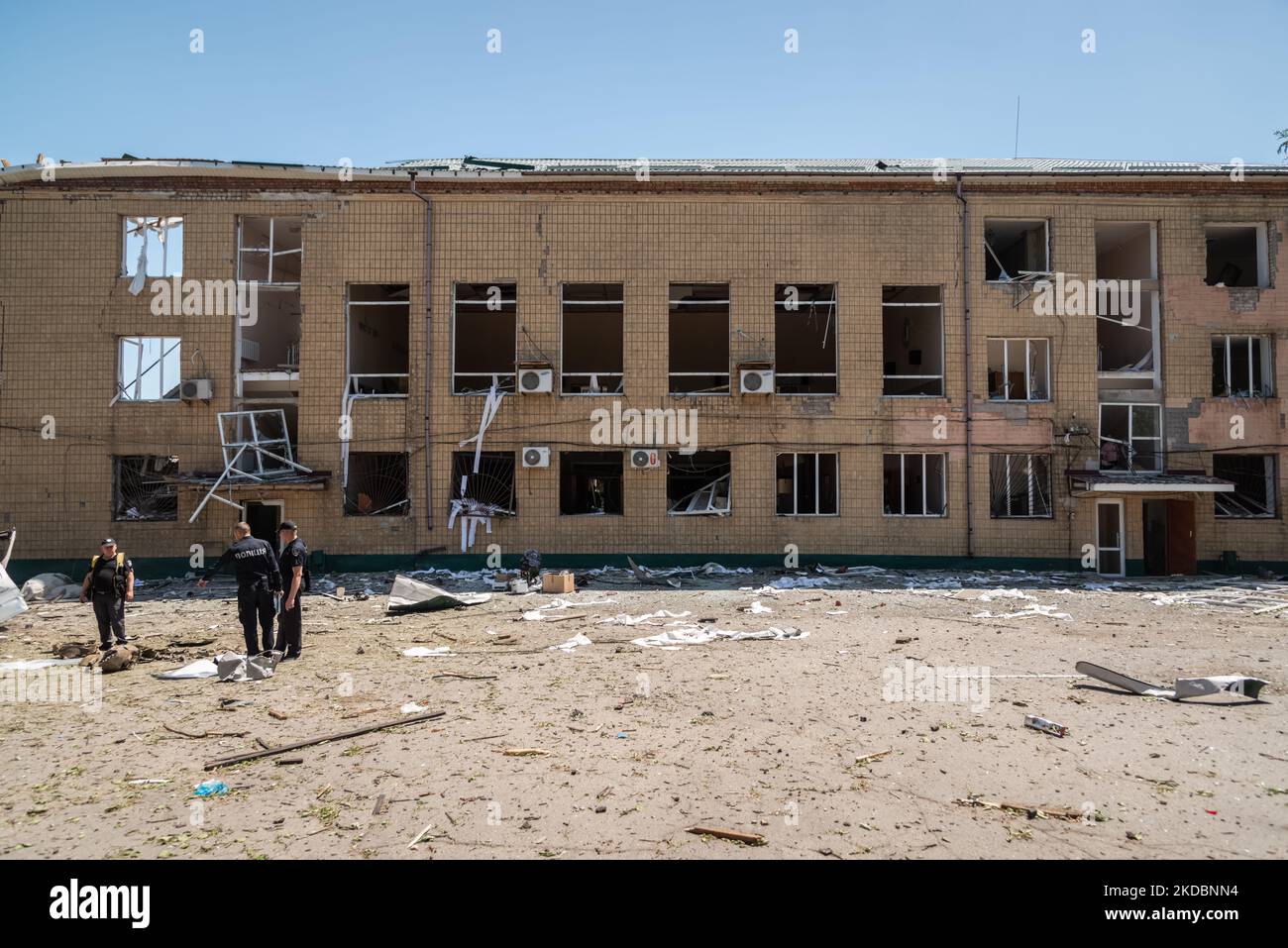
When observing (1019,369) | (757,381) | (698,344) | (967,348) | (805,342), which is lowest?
(757,381)

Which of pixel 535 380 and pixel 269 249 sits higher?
pixel 269 249

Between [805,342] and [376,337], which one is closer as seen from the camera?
[376,337]

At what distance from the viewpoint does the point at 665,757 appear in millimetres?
5324

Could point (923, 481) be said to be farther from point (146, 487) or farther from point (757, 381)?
point (146, 487)

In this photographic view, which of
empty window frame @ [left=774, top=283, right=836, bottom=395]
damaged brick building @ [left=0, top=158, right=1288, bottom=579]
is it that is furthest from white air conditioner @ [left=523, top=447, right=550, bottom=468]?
empty window frame @ [left=774, top=283, right=836, bottom=395]

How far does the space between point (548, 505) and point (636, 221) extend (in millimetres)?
7688

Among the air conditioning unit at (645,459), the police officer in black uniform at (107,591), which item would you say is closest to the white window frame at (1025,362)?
the air conditioning unit at (645,459)

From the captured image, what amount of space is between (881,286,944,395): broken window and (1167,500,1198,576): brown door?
6.76 meters

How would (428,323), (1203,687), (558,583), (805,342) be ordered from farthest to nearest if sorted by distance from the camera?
(805,342)
(428,323)
(558,583)
(1203,687)

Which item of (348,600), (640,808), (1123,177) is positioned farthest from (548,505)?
(1123,177)

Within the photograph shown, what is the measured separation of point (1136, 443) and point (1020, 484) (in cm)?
332

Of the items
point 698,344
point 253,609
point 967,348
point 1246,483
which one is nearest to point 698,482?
point 698,344

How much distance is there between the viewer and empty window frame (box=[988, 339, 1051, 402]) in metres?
18.1

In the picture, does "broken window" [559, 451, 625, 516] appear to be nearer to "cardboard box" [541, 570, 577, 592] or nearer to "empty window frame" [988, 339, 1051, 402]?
"cardboard box" [541, 570, 577, 592]
